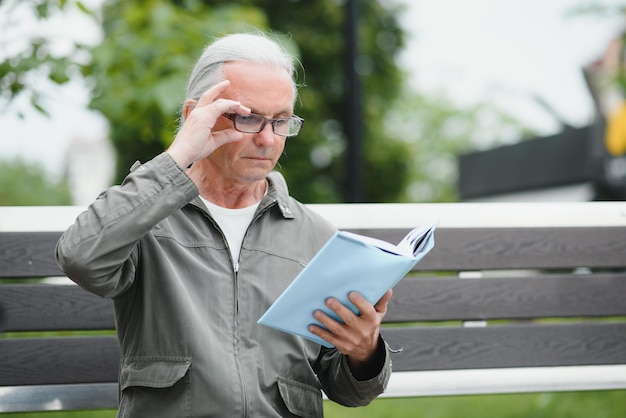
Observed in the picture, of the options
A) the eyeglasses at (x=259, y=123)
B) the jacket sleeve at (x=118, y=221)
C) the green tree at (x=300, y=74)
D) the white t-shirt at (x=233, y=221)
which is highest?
the eyeglasses at (x=259, y=123)

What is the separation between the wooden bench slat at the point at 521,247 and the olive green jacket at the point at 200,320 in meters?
0.88

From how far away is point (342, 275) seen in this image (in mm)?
2189

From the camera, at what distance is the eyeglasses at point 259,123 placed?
2.50m

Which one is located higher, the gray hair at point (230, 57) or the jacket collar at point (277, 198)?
the gray hair at point (230, 57)

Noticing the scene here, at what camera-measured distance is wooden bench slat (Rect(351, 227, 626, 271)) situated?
3.47m

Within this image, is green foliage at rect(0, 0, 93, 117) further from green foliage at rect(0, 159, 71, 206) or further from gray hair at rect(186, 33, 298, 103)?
green foliage at rect(0, 159, 71, 206)

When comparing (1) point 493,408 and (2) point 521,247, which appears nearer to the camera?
(2) point 521,247

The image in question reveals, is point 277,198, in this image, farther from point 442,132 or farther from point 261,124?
point 442,132

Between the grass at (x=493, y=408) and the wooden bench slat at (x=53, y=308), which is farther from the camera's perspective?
the grass at (x=493, y=408)

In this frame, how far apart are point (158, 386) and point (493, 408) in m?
2.98

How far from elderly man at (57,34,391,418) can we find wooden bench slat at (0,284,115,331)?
67 centimetres

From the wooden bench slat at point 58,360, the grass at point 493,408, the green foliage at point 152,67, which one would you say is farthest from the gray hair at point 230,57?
the grass at point 493,408

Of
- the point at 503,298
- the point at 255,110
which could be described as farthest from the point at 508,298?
the point at 255,110

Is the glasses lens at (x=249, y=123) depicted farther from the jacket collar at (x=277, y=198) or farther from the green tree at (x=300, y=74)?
the green tree at (x=300, y=74)
